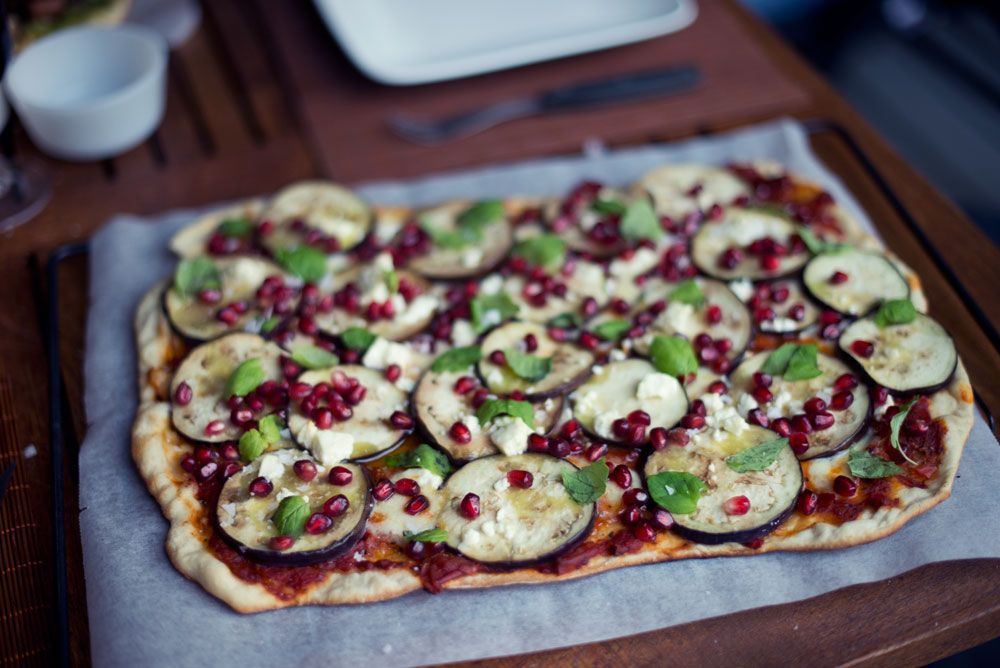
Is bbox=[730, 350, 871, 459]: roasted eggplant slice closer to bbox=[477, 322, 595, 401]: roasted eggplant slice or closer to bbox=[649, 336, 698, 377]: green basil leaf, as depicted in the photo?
bbox=[649, 336, 698, 377]: green basil leaf

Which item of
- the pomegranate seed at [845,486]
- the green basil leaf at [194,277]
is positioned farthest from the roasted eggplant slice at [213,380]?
the pomegranate seed at [845,486]

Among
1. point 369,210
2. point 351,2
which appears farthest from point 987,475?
point 351,2

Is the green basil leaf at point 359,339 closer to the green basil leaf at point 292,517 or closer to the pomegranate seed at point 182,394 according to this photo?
the pomegranate seed at point 182,394

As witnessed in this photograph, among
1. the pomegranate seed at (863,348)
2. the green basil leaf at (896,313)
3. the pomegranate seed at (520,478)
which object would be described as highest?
the green basil leaf at (896,313)

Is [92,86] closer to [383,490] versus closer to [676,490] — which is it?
[383,490]

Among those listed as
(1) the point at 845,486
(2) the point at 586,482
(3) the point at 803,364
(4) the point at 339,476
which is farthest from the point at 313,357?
(1) the point at 845,486

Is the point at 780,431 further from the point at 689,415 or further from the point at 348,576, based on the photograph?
the point at 348,576

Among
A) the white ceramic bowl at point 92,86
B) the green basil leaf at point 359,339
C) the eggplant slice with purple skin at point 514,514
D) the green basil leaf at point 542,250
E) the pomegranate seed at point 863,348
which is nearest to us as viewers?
the eggplant slice with purple skin at point 514,514
